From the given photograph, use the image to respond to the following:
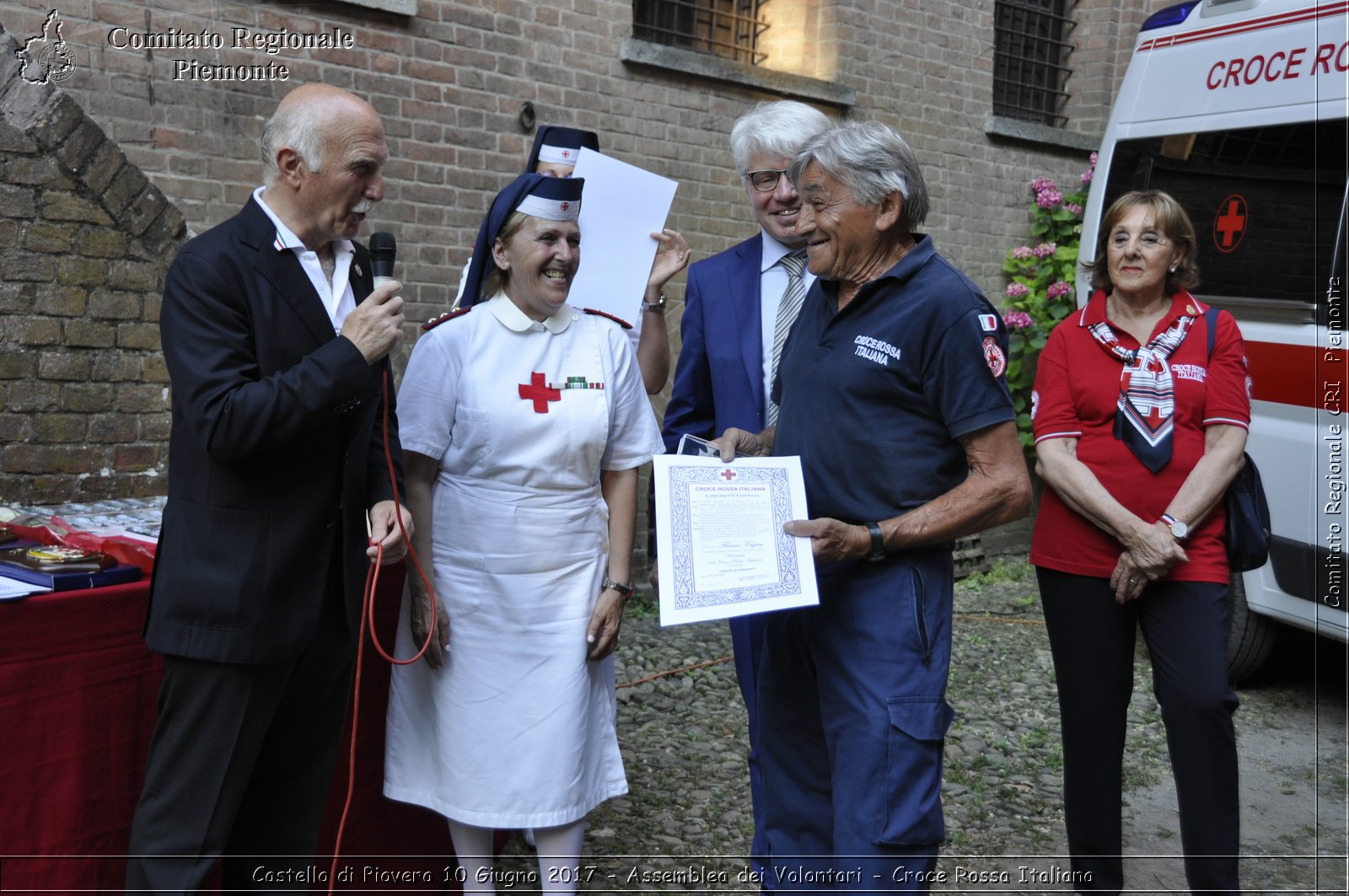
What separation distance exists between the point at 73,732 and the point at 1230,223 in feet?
17.2

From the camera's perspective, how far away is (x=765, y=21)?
7992 mm

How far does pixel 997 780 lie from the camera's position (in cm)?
473

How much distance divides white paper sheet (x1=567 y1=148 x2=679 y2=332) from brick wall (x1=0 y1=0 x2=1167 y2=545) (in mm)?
2464

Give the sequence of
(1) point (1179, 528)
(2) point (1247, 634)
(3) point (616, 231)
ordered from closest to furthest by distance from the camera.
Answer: (1) point (1179, 528)
(3) point (616, 231)
(2) point (1247, 634)

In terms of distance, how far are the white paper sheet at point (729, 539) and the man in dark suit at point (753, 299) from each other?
757mm

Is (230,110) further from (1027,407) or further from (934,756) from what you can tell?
(1027,407)

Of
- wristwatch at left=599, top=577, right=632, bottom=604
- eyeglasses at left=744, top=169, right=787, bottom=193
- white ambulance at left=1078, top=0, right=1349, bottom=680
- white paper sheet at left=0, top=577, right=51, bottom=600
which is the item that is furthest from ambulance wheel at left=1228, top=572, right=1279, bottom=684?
white paper sheet at left=0, top=577, right=51, bottom=600

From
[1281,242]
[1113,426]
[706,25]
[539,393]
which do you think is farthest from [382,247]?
[706,25]

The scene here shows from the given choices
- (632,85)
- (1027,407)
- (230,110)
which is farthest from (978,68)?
(230,110)

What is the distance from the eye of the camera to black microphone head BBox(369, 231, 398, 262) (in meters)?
2.56

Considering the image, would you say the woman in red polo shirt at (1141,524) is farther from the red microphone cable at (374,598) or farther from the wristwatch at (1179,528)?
the red microphone cable at (374,598)

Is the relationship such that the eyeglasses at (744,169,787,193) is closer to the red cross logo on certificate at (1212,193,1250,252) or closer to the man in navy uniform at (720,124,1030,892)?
the man in navy uniform at (720,124,1030,892)

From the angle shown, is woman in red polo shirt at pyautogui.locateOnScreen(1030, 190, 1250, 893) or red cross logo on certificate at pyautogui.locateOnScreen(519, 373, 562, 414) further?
woman in red polo shirt at pyautogui.locateOnScreen(1030, 190, 1250, 893)

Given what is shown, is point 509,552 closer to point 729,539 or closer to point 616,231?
point 729,539
